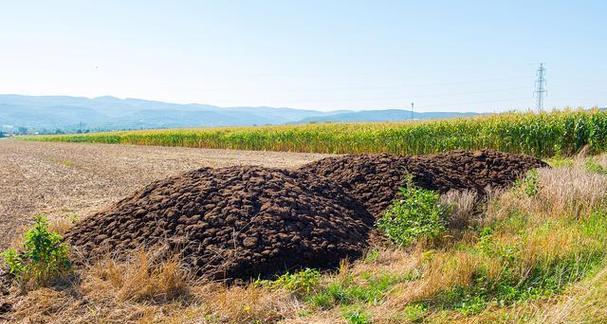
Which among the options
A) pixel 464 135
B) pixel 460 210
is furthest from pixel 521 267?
pixel 464 135

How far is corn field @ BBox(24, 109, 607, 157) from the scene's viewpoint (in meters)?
18.3

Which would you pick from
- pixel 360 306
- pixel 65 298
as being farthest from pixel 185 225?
pixel 360 306

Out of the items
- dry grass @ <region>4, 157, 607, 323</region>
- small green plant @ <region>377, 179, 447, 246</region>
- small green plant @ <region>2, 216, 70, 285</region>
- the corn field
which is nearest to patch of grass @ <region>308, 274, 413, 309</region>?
dry grass @ <region>4, 157, 607, 323</region>

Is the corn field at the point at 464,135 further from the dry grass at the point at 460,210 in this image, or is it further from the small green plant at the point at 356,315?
the small green plant at the point at 356,315

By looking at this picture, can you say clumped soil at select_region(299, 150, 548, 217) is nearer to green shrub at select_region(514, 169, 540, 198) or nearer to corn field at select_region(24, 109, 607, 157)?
green shrub at select_region(514, 169, 540, 198)

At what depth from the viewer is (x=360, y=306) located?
4.27 meters

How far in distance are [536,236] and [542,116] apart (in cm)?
1537

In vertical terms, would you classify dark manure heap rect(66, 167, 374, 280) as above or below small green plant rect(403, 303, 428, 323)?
above

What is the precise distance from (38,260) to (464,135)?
18.2 m

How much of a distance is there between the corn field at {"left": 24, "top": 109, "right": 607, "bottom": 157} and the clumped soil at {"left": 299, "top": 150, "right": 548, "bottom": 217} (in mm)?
9125

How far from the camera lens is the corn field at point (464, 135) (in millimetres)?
18344

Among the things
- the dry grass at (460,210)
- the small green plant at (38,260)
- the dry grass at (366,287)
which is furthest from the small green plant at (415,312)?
the small green plant at (38,260)

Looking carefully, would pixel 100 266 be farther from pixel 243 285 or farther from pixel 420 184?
pixel 420 184

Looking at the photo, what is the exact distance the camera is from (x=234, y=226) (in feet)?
18.4
